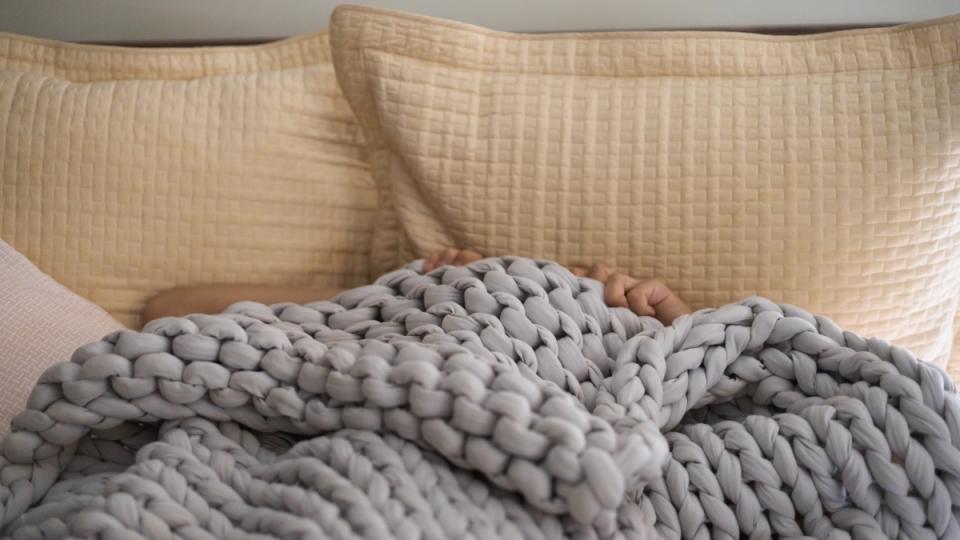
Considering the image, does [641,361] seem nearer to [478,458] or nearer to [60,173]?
[478,458]

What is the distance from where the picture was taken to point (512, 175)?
3.29 ft

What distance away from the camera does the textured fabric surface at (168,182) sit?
109cm

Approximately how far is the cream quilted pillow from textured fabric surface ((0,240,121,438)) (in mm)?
372

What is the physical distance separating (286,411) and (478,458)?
0.17 metres

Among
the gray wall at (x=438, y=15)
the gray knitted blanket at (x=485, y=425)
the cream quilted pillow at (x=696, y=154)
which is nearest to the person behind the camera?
the gray knitted blanket at (x=485, y=425)

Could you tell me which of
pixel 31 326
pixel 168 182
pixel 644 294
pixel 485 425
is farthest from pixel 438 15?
pixel 485 425

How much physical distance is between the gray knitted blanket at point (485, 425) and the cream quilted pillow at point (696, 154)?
18 cm

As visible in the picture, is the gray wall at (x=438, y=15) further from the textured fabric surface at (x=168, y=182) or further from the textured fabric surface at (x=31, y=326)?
the textured fabric surface at (x=31, y=326)

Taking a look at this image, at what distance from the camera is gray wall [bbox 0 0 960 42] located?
3.97 ft

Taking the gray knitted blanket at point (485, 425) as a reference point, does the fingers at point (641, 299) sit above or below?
above

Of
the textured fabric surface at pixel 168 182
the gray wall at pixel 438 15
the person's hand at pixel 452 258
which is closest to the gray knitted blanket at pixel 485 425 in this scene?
the person's hand at pixel 452 258

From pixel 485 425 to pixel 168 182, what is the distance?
2.16ft

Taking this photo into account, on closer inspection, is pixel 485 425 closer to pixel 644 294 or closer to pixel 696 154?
pixel 644 294

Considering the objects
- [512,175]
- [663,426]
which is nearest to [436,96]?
[512,175]
